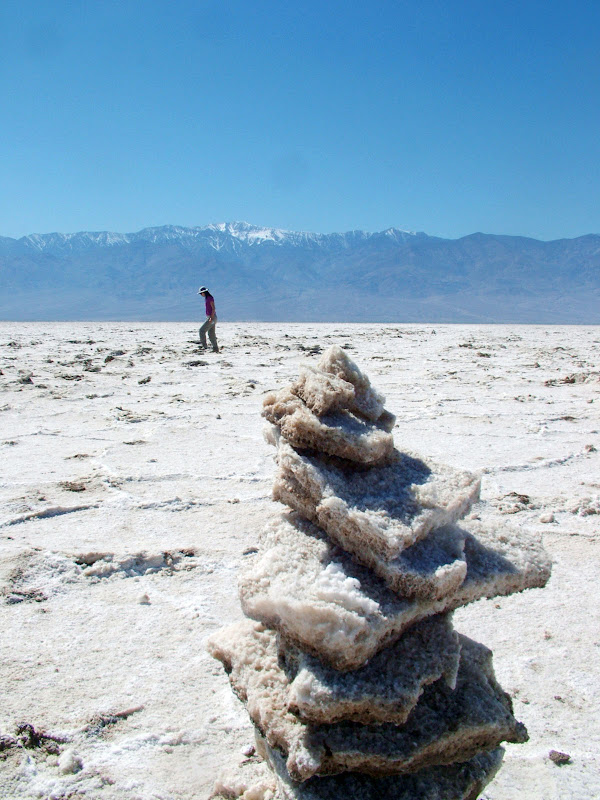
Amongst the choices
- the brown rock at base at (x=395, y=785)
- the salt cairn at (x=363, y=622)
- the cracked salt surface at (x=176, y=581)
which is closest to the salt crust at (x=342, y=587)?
the salt cairn at (x=363, y=622)

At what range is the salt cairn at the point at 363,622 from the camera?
1.37m

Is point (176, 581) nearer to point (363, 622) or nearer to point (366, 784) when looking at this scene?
point (366, 784)

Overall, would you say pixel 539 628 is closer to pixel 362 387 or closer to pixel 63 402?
pixel 362 387

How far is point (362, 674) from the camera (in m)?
1.39

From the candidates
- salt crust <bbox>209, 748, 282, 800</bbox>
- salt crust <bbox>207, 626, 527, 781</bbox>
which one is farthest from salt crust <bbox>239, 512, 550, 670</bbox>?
salt crust <bbox>209, 748, 282, 800</bbox>

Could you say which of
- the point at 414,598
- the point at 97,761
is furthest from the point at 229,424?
the point at 414,598

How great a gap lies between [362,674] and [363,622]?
132 millimetres

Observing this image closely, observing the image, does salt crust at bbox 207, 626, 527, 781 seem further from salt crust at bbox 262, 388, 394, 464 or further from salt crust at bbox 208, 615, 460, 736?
salt crust at bbox 262, 388, 394, 464

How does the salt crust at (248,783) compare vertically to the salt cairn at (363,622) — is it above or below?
below

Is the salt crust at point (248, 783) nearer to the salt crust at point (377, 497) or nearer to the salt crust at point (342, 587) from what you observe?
the salt crust at point (342, 587)

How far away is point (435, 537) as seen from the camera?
1628mm

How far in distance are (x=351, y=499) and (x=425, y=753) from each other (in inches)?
22.9

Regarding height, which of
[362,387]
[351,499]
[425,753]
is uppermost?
[362,387]

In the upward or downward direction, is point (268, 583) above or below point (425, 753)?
above
